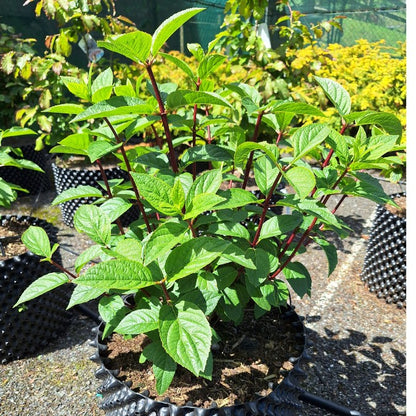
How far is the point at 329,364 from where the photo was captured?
202 centimetres

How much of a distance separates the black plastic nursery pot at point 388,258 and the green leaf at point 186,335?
1.97m

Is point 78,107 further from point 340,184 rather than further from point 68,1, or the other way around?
point 68,1

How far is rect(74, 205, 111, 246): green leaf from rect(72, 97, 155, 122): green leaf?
30 cm

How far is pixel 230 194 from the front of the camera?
3.06 ft

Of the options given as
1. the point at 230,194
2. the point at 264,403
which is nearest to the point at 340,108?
the point at 230,194

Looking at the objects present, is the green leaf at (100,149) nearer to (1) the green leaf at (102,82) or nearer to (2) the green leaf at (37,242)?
(1) the green leaf at (102,82)

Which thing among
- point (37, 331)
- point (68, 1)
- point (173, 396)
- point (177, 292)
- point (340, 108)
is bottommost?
point (37, 331)

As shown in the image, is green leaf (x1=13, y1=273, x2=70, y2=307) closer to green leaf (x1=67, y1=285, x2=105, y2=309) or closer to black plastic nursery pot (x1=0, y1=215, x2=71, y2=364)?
green leaf (x1=67, y1=285, x2=105, y2=309)

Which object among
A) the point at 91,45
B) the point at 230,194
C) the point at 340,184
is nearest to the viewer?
the point at 230,194

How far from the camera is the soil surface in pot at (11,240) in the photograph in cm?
192

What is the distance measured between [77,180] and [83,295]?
2.50 metres

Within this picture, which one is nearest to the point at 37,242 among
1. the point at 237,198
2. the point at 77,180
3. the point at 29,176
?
the point at 237,198

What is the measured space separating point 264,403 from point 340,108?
30.4 inches

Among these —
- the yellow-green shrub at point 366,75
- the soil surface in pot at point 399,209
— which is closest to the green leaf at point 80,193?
the soil surface in pot at point 399,209
